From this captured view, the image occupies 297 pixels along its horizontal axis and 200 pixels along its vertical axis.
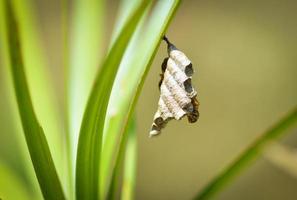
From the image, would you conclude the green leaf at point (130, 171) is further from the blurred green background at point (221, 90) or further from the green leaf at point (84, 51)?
the blurred green background at point (221, 90)

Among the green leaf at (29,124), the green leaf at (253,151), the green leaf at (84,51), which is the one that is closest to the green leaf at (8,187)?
the green leaf at (29,124)

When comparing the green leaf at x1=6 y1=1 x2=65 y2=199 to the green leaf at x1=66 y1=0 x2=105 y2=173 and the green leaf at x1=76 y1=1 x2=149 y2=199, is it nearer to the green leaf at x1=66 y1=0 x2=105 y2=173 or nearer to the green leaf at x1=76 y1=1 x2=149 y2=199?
the green leaf at x1=76 y1=1 x2=149 y2=199

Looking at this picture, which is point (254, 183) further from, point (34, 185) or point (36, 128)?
point (36, 128)

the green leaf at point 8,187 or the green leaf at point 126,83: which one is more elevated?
the green leaf at point 126,83

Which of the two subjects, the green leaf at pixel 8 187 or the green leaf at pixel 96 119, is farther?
the green leaf at pixel 8 187

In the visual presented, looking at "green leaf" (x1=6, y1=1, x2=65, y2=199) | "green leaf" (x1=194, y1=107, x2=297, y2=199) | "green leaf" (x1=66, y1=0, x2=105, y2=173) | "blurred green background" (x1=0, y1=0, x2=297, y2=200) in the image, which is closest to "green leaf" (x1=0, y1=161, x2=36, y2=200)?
"green leaf" (x1=6, y1=1, x2=65, y2=199)

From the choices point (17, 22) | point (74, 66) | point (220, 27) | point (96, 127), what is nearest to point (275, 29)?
point (220, 27)

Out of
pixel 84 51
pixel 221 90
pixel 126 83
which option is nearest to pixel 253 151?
pixel 126 83

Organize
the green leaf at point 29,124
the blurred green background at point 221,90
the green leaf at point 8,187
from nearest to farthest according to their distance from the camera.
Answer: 1. the green leaf at point 29,124
2. the green leaf at point 8,187
3. the blurred green background at point 221,90
